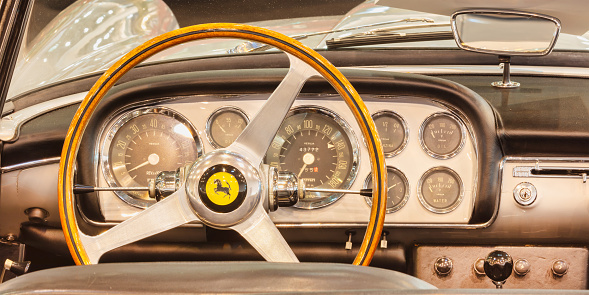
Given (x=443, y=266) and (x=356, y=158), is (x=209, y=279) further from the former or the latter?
(x=443, y=266)

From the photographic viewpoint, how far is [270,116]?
1.94 metres

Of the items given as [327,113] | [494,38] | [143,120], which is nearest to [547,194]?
[494,38]

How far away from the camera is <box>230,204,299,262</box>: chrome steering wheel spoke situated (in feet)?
6.24

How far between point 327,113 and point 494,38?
585mm

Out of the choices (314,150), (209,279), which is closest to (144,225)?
(314,150)

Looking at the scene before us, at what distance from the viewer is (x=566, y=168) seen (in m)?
2.30

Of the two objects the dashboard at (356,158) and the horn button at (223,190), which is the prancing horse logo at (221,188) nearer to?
the horn button at (223,190)

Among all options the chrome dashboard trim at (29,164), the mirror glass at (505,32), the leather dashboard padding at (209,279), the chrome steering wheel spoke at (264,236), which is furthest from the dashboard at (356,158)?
the leather dashboard padding at (209,279)

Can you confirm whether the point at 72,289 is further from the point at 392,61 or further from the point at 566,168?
the point at 392,61

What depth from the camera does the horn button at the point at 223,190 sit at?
1.88m

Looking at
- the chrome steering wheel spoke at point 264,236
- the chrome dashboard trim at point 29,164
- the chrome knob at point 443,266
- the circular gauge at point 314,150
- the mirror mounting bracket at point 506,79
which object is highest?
the mirror mounting bracket at point 506,79

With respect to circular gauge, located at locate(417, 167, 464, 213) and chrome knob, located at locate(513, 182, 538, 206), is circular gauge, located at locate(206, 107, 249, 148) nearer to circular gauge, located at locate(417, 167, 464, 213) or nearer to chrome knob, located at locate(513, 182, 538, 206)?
circular gauge, located at locate(417, 167, 464, 213)

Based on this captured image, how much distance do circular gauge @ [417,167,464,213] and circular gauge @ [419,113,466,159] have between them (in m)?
0.06

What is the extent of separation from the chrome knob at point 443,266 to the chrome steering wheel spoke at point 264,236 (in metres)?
0.74
